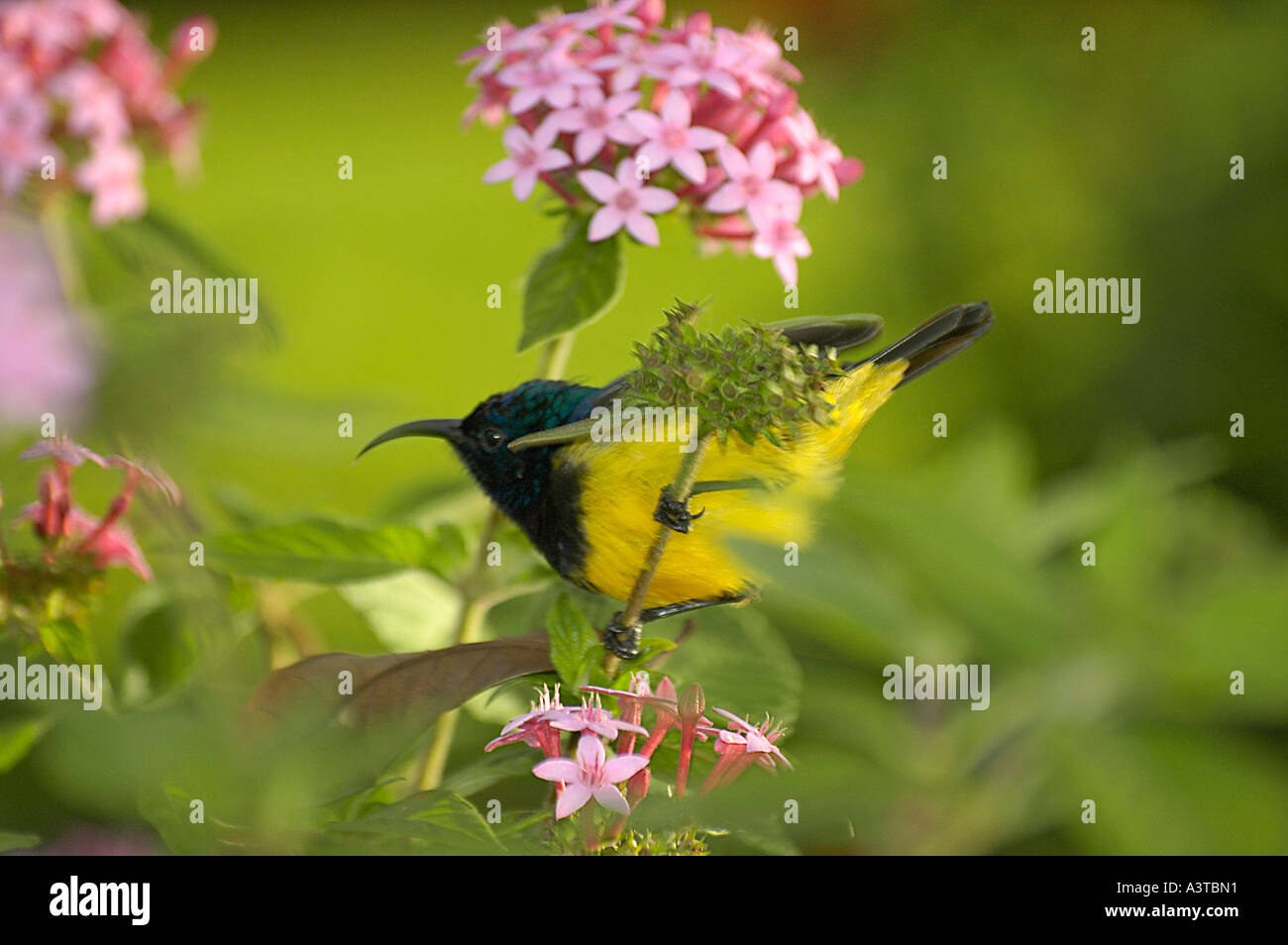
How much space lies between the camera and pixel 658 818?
2.20 feet

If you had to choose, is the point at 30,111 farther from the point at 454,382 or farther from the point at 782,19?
the point at 782,19

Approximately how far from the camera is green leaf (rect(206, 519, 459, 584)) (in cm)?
89

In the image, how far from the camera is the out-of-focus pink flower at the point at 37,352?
101 cm

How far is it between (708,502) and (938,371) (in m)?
2.22

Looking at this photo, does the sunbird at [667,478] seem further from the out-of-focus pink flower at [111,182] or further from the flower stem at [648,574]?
the out-of-focus pink flower at [111,182]

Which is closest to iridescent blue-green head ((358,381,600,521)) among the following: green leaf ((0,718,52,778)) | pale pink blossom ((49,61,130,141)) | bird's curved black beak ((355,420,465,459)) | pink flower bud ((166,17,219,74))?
bird's curved black beak ((355,420,465,459))

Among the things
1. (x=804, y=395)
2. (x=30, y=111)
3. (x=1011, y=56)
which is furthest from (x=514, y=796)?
(x=1011, y=56)

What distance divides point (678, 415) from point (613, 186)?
270 millimetres

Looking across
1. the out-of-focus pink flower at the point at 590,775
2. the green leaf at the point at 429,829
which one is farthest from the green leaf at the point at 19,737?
the out-of-focus pink flower at the point at 590,775

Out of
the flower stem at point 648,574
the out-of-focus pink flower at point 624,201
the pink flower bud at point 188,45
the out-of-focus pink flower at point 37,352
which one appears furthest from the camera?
the pink flower bud at point 188,45

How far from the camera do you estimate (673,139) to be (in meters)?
0.89

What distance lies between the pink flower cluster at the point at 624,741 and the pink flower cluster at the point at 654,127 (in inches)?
13.5

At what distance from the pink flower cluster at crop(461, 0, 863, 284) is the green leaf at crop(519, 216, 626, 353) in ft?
0.12

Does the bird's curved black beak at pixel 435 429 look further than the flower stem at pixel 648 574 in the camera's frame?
Yes
